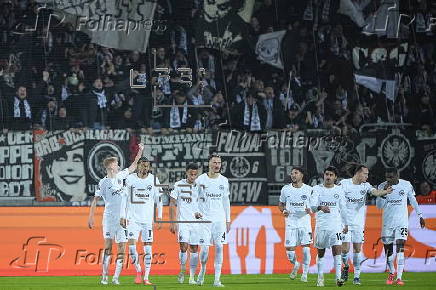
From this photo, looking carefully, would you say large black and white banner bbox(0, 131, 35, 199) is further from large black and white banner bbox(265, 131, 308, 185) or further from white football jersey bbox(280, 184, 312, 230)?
white football jersey bbox(280, 184, 312, 230)

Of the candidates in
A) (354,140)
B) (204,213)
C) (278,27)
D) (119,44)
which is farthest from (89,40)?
(204,213)

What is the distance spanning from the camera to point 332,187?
1470 centimetres

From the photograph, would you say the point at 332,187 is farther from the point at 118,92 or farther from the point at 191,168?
the point at 118,92

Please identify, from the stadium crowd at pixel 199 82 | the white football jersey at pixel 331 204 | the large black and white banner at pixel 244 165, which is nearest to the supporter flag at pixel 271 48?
the stadium crowd at pixel 199 82

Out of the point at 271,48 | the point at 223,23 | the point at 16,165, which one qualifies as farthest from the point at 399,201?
the point at 223,23

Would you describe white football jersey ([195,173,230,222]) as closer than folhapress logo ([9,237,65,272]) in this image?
Yes

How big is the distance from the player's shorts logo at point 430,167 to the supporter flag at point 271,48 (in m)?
4.39

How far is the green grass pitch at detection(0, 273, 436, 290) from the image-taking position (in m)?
14.0

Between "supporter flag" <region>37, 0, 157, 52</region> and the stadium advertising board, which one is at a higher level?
"supporter flag" <region>37, 0, 157, 52</region>

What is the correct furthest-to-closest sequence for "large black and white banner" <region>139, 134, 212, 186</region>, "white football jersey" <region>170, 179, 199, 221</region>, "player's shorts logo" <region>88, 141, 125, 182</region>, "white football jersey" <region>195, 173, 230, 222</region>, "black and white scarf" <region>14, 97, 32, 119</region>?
"black and white scarf" <region>14, 97, 32, 119</region>
"large black and white banner" <region>139, 134, 212, 186</region>
"player's shorts logo" <region>88, 141, 125, 182</region>
"white football jersey" <region>170, 179, 199, 221</region>
"white football jersey" <region>195, 173, 230, 222</region>

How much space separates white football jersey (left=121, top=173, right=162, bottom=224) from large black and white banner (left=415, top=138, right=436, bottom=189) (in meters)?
7.24

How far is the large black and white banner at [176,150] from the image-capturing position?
1938 centimetres

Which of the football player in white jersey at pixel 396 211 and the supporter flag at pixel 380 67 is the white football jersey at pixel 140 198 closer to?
the football player in white jersey at pixel 396 211

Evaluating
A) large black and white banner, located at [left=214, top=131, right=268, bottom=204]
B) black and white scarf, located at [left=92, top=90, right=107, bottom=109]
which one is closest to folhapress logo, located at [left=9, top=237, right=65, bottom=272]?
large black and white banner, located at [left=214, top=131, right=268, bottom=204]
